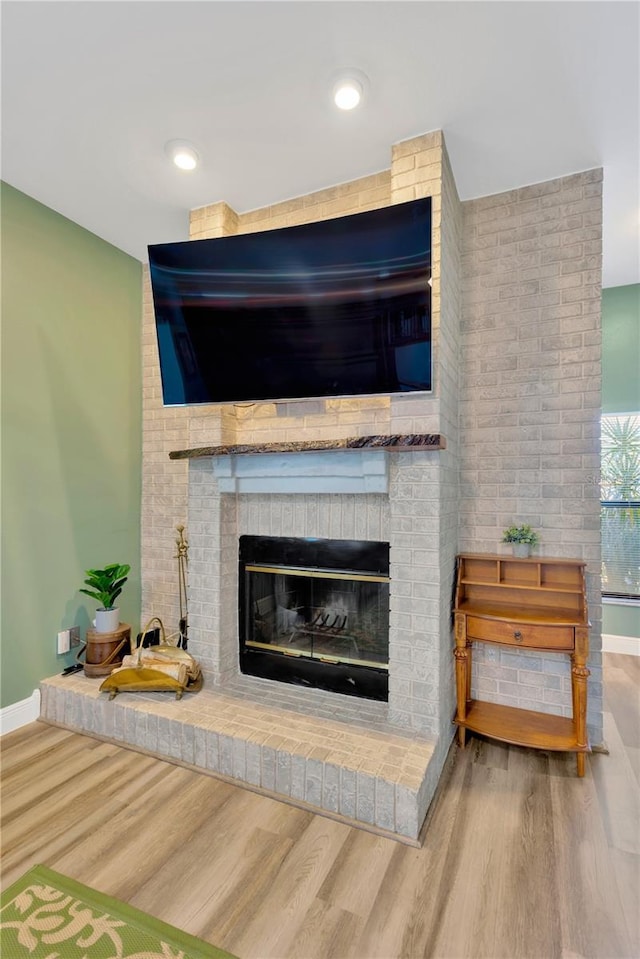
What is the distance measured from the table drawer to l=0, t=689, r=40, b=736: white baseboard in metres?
2.31

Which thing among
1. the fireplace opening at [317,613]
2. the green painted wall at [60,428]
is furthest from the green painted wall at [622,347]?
the green painted wall at [60,428]

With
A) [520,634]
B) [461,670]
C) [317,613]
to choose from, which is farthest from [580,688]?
[317,613]

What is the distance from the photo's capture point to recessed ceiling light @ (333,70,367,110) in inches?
69.9

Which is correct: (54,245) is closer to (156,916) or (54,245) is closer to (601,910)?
(156,916)

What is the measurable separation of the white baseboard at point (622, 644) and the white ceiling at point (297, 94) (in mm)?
2982

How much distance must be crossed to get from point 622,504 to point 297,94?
11.3ft

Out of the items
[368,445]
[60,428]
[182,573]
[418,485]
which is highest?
[60,428]

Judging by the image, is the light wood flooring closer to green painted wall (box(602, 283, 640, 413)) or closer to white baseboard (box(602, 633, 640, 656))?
white baseboard (box(602, 633, 640, 656))

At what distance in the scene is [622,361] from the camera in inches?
139

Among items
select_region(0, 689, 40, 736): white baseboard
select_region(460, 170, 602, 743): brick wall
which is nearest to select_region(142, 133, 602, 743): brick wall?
select_region(460, 170, 602, 743): brick wall

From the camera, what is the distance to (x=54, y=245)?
8.73 ft

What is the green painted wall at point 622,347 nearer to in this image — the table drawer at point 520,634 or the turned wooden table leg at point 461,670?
the table drawer at point 520,634

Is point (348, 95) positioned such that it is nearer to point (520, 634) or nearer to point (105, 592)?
point (520, 634)

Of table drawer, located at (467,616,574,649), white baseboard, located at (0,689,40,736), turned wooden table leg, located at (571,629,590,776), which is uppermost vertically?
table drawer, located at (467,616,574,649)
